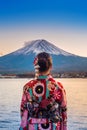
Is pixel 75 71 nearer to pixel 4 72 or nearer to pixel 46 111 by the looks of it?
pixel 4 72

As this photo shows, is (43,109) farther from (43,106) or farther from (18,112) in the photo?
(18,112)

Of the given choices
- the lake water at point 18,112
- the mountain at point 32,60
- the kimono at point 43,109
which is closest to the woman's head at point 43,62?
the kimono at point 43,109

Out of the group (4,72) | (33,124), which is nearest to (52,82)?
(33,124)

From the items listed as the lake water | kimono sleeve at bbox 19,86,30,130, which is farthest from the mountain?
kimono sleeve at bbox 19,86,30,130

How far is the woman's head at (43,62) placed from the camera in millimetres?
3198

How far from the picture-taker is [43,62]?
10.5 feet

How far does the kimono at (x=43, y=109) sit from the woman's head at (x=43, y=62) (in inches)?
4.6

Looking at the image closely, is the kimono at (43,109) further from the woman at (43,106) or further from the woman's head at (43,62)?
the woman's head at (43,62)

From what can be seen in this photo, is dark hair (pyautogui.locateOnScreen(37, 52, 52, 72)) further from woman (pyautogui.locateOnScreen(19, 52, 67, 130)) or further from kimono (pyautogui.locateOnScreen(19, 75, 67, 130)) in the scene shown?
kimono (pyautogui.locateOnScreen(19, 75, 67, 130))

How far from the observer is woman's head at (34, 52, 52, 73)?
320cm

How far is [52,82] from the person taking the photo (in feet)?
10.7

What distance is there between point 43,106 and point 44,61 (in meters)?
0.26

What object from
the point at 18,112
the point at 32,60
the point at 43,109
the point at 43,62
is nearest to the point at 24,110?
the point at 43,109

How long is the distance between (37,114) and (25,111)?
0.24 ft
